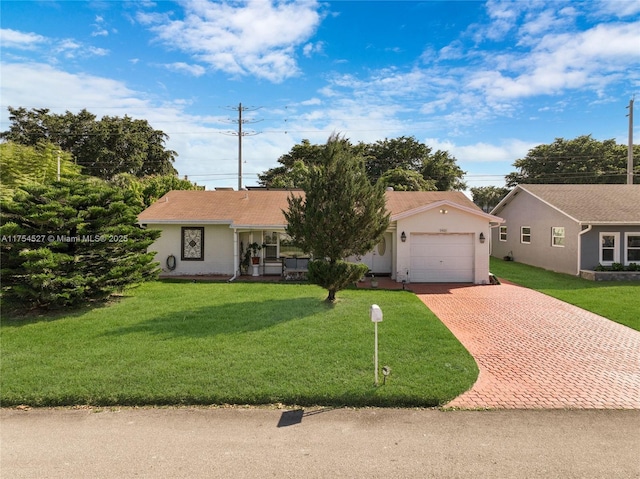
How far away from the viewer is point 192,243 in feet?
54.3

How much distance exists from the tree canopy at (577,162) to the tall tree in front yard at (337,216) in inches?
1590

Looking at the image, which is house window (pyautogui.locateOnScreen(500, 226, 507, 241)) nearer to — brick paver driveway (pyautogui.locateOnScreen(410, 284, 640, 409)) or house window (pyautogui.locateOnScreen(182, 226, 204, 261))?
brick paver driveway (pyautogui.locateOnScreen(410, 284, 640, 409))

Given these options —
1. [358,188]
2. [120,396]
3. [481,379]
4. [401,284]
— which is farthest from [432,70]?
[120,396]

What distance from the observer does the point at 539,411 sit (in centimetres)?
501

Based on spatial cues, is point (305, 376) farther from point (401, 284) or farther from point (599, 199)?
point (599, 199)

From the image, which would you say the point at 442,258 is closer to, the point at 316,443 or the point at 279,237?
the point at 279,237

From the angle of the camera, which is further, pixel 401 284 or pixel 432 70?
pixel 401 284

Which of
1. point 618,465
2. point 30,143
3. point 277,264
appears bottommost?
point 618,465

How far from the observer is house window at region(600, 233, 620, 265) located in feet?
54.1

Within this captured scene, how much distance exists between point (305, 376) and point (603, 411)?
4.30m

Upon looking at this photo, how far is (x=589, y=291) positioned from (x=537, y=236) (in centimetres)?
720

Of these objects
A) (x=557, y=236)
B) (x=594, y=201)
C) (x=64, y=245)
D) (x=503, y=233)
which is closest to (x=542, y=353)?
(x=64, y=245)

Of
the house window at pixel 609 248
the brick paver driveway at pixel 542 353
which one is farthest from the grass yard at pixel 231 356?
the house window at pixel 609 248

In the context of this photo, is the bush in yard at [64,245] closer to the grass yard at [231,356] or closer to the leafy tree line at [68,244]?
the leafy tree line at [68,244]
